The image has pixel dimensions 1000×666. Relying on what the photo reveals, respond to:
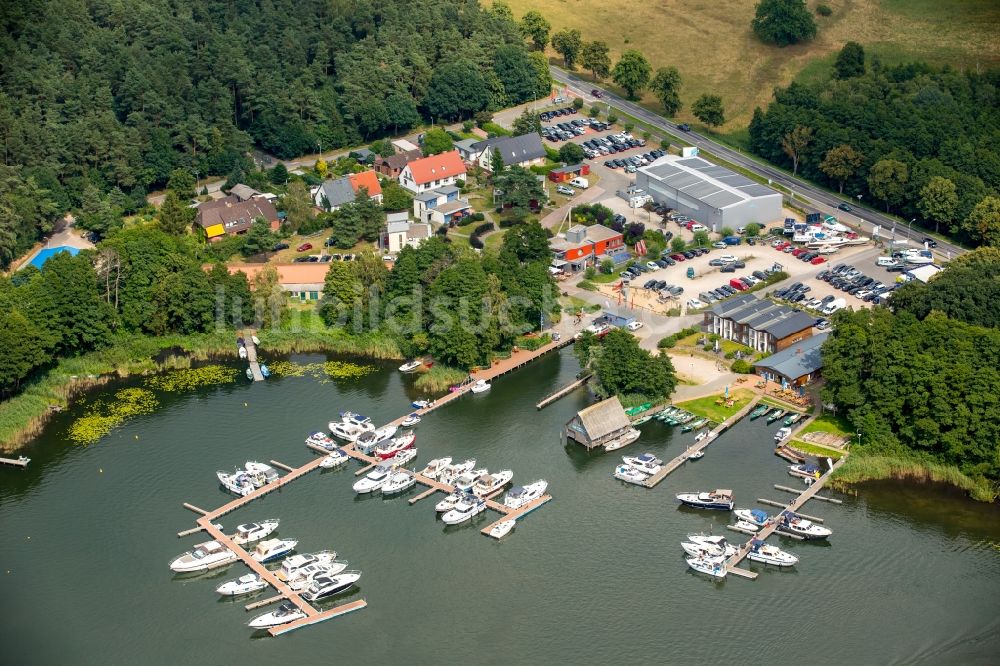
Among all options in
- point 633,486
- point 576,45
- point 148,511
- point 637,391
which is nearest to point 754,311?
point 637,391

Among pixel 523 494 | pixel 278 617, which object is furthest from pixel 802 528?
pixel 278 617

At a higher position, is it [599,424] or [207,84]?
[207,84]

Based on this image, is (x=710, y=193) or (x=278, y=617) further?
(x=710, y=193)

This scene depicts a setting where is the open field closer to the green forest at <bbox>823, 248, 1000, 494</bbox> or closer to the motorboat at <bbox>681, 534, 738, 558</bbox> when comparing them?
the green forest at <bbox>823, 248, 1000, 494</bbox>

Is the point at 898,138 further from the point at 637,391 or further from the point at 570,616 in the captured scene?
the point at 570,616

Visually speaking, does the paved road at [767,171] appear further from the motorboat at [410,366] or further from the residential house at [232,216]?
the residential house at [232,216]

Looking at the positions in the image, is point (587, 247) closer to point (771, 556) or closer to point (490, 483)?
point (490, 483)
